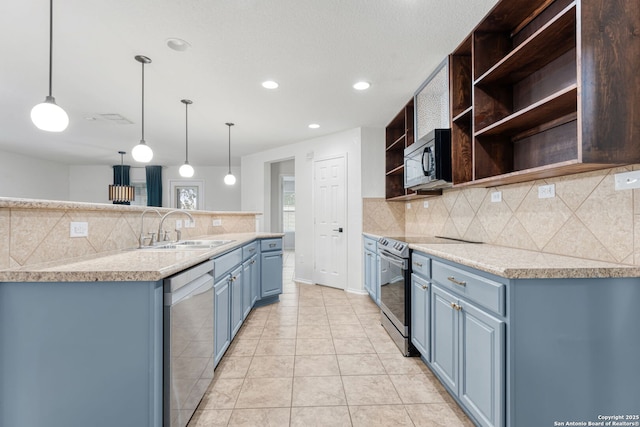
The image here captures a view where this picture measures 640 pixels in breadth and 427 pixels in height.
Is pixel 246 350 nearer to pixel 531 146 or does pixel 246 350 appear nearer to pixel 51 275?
pixel 51 275

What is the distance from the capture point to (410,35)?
90.7 inches

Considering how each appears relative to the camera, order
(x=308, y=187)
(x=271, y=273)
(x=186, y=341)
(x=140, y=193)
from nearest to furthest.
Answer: (x=186, y=341) < (x=271, y=273) < (x=308, y=187) < (x=140, y=193)

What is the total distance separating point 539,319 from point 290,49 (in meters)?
2.44

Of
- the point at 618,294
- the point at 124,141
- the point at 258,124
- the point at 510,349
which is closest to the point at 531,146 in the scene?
the point at 618,294

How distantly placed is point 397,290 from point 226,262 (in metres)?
1.46

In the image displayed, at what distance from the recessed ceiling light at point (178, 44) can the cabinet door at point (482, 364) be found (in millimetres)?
2686

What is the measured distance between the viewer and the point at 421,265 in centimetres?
228

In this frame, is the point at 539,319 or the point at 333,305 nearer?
the point at 539,319

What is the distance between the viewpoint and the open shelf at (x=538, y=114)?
1.45 metres

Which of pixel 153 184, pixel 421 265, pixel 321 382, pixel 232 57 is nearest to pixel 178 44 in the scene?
pixel 232 57

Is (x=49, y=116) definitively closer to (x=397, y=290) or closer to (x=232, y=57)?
(x=232, y=57)

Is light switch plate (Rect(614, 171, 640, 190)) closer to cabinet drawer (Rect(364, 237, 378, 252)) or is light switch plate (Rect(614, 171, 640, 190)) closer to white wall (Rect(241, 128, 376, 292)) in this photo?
cabinet drawer (Rect(364, 237, 378, 252))

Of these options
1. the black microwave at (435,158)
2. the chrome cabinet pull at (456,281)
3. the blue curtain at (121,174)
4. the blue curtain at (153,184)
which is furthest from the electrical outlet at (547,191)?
the blue curtain at (121,174)

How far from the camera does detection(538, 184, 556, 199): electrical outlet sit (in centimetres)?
187
